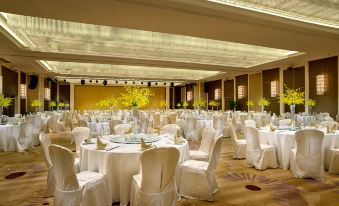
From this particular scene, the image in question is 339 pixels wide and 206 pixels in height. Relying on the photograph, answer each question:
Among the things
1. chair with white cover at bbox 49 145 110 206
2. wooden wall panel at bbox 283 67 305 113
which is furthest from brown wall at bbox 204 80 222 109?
chair with white cover at bbox 49 145 110 206

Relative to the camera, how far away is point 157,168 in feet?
8.74

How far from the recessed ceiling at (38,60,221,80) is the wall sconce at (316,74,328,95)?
6275mm

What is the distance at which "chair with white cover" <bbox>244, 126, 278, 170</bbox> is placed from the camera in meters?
4.96

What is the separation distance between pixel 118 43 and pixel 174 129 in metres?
4.21

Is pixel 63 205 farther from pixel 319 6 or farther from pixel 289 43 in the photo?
pixel 289 43

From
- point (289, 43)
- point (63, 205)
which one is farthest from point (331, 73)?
point (63, 205)

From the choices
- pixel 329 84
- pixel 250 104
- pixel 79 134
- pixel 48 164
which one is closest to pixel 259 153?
pixel 79 134

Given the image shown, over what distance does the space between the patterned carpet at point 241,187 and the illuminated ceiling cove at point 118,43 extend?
136 inches

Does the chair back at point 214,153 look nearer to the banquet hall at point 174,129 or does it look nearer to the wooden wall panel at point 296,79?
the banquet hall at point 174,129

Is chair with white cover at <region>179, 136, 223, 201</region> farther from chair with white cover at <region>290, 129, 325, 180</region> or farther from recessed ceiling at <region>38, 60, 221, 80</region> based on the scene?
recessed ceiling at <region>38, 60, 221, 80</region>

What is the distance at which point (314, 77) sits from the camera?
1042 centimetres

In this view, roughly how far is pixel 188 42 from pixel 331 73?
5.76 m

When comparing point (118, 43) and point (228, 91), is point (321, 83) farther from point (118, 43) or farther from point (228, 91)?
point (118, 43)

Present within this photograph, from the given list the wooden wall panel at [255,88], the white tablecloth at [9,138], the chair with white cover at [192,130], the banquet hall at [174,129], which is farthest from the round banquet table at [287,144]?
the wooden wall panel at [255,88]
